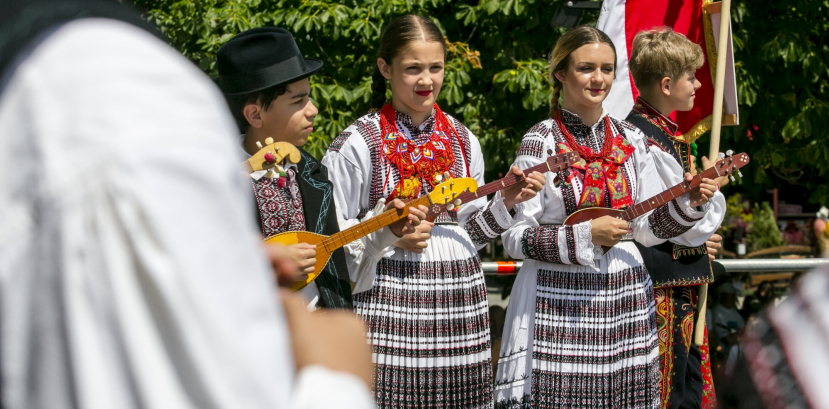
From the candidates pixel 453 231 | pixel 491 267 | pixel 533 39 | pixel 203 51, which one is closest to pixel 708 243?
pixel 491 267

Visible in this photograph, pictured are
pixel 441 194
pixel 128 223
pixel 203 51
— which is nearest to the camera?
pixel 128 223

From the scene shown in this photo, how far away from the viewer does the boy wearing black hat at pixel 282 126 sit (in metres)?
2.88

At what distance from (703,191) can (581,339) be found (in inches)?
35.4

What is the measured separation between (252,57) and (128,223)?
2380mm

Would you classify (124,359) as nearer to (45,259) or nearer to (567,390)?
(45,259)

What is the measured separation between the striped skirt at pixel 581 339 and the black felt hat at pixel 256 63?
1432 mm

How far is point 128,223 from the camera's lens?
0.64m

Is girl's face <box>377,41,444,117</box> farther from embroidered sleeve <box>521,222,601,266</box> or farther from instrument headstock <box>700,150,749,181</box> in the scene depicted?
instrument headstock <box>700,150,749,181</box>

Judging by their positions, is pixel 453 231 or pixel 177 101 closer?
pixel 177 101

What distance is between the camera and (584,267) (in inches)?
138

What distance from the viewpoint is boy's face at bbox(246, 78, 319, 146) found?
3.00 metres

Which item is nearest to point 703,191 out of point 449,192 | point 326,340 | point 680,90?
point 680,90

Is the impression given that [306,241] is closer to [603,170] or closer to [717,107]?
[603,170]

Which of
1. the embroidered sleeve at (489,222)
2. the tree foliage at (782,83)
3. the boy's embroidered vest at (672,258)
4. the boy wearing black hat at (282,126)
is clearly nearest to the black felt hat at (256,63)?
the boy wearing black hat at (282,126)
